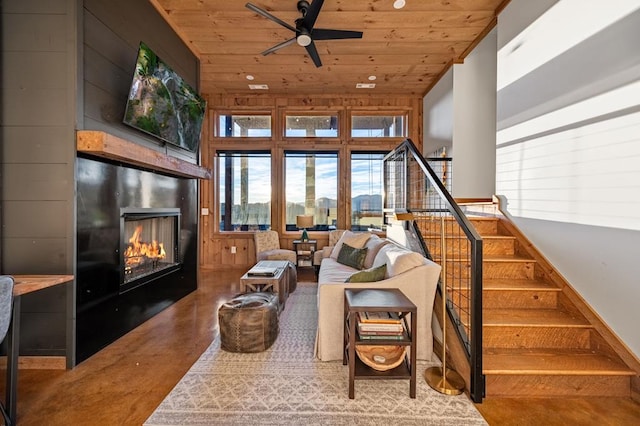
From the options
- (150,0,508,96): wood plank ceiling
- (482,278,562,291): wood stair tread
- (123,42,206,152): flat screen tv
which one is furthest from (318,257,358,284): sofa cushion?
(150,0,508,96): wood plank ceiling

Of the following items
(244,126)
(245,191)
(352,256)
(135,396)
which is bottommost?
(135,396)

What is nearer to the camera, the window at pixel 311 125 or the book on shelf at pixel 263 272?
the book on shelf at pixel 263 272

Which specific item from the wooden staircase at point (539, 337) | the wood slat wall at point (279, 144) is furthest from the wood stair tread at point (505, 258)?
the wood slat wall at point (279, 144)

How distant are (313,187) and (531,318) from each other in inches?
172

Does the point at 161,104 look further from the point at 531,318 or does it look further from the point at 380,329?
the point at 531,318

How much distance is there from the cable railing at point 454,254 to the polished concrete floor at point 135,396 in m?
0.39

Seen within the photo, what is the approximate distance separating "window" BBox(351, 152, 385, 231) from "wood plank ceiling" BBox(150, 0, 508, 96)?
53.1 inches

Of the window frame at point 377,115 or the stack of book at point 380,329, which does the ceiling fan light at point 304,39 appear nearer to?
the window frame at point 377,115

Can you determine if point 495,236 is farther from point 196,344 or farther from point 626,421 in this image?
point 196,344

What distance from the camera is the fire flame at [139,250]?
10.0 feet

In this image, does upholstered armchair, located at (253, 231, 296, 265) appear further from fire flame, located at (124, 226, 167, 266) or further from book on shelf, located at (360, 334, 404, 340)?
book on shelf, located at (360, 334, 404, 340)

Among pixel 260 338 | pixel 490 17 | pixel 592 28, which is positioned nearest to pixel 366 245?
pixel 260 338

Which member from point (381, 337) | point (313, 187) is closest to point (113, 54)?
point (381, 337)

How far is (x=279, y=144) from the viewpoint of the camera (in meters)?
5.90
